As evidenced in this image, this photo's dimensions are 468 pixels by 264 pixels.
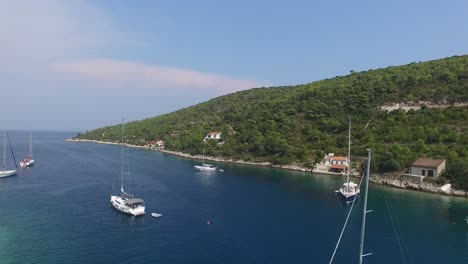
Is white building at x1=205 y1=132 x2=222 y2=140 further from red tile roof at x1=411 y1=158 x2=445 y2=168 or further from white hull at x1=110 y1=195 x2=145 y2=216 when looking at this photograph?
white hull at x1=110 y1=195 x2=145 y2=216

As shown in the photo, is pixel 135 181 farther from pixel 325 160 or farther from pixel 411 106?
pixel 411 106

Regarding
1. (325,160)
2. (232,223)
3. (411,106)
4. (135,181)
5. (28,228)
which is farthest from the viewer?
(411,106)

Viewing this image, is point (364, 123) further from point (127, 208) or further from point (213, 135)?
point (127, 208)

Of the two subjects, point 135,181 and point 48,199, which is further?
point 135,181

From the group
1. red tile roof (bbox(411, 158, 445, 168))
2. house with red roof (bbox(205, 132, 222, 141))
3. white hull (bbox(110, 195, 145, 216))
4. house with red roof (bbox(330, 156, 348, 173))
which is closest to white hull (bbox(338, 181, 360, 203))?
red tile roof (bbox(411, 158, 445, 168))

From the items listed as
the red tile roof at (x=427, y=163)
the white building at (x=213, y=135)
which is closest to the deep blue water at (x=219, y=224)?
the red tile roof at (x=427, y=163)

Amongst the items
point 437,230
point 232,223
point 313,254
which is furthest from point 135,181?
point 437,230
